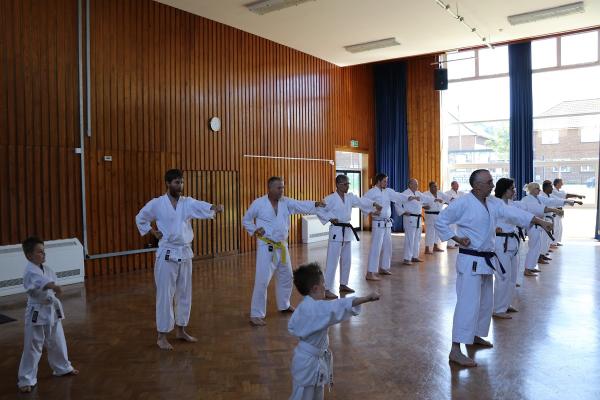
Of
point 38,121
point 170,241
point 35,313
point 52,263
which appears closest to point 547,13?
point 170,241

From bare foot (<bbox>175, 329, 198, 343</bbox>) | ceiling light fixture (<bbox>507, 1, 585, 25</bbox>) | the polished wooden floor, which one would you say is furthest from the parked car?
bare foot (<bbox>175, 329, 198, 343</bbox>)

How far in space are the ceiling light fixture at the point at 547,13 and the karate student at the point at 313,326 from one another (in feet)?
30.2

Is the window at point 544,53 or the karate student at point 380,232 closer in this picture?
the karate student at point 380,232

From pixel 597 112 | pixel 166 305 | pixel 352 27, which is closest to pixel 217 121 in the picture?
pixel 352 27

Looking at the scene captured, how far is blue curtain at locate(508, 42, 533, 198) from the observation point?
1262cm

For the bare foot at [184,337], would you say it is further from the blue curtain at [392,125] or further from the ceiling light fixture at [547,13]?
the blue curtain at [392,125]

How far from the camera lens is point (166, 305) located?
4.25 metres

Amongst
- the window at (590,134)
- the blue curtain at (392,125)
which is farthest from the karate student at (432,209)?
the window at (590,134)

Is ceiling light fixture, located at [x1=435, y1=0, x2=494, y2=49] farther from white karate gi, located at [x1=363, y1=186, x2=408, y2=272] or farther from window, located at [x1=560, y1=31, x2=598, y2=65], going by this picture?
white karate gi, located at [x1=363, y1=186, x2=408, y2=272]

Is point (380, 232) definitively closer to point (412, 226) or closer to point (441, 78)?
point (412, 226)

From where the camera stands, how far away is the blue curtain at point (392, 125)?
14.7 meters

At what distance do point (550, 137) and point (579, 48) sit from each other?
7.56 ft

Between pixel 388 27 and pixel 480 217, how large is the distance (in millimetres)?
7410

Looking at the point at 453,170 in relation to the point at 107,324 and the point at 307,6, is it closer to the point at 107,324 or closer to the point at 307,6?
the point at 307,6
